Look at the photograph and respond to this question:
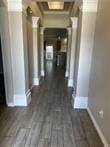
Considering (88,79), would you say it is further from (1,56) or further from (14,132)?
(1,56)

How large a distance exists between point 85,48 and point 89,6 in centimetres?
85

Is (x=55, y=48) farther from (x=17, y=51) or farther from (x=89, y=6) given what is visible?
(x=89, y=6)

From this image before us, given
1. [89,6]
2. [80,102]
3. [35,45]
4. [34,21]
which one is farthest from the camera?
[35,45]

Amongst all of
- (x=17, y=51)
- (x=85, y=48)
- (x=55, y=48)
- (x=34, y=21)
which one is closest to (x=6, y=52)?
(x=17, y=51)

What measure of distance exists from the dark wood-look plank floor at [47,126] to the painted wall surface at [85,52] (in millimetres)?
577

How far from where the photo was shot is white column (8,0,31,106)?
9.64 feet

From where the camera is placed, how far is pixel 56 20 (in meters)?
5.98

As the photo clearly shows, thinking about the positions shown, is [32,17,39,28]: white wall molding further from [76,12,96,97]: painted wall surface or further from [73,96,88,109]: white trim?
[73,96,88,109]: white trim

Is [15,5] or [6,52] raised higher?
[15,5]

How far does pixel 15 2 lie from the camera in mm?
2877

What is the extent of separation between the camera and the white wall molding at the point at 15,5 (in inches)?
113

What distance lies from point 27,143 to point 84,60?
2.00 m

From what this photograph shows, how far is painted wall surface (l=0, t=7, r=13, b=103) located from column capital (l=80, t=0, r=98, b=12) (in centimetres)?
162

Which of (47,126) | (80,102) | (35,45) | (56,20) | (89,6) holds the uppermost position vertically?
(56,20)
